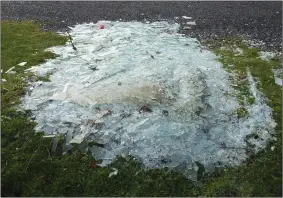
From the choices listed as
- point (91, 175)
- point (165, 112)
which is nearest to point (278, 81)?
point (165, 112)

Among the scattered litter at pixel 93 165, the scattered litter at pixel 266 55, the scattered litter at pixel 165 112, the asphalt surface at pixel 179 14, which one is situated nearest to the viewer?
the scattered litter at pixel 93 165

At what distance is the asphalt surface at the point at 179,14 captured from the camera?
11953mm

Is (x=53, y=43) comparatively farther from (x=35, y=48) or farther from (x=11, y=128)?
(x=11, y=128)

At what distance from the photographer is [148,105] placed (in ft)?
23.9

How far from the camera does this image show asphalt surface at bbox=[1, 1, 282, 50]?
11953 millimetres

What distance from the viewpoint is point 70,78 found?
8508mm

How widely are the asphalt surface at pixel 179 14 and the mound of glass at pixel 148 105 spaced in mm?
2558

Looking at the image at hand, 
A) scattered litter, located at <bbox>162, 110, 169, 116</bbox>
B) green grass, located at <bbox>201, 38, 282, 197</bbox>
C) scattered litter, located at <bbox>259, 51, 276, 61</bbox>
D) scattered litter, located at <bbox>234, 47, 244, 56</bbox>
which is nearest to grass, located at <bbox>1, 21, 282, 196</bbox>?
green grass, located at <bbox>201, 38, 282, 197</bbox>

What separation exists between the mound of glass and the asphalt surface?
2558 millimetres

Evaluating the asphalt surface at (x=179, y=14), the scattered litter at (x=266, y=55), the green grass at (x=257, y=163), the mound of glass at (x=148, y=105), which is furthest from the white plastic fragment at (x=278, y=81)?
the asphalt surface at (x=179, y=14)

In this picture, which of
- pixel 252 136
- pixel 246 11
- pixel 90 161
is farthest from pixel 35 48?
pixel 246 11

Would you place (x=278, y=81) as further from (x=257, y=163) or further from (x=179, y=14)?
(x=179, y=14)

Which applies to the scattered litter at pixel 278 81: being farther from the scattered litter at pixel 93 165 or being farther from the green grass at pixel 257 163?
the scattered litter at pixel 93 165

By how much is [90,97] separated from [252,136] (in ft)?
12.6
